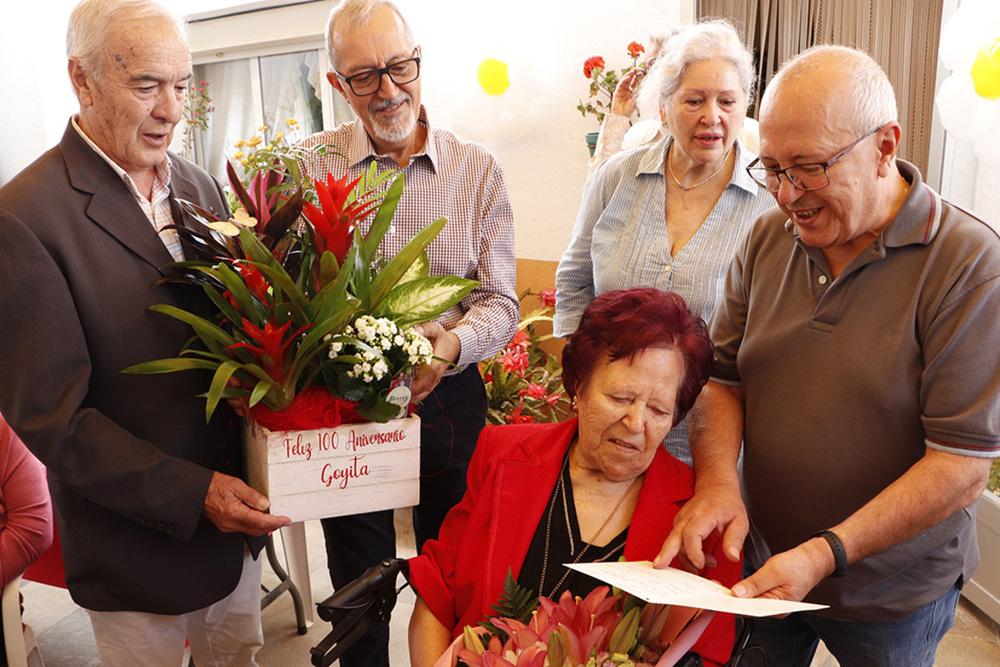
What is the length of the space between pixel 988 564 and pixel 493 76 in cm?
327

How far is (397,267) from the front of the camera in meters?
1.51

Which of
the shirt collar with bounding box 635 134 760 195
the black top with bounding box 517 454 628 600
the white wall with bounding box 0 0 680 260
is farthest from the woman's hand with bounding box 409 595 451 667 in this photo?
the white wall with bounding box 0 0 680 260

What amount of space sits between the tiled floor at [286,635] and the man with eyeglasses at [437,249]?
927mm

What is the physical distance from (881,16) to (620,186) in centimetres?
204

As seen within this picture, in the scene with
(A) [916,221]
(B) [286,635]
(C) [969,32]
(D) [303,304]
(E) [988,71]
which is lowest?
(B) [286,635]

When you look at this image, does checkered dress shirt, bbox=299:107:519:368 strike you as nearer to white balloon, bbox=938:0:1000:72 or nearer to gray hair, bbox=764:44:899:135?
gray hair, bbox=764:44:899:135

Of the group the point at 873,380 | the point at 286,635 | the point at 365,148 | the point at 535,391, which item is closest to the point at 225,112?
the point at 535,391

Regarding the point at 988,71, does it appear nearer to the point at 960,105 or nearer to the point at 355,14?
the point at 960,105

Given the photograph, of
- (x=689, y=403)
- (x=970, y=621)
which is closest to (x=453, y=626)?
(x=689, y=403)

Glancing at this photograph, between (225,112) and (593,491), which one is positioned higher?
(225,112)

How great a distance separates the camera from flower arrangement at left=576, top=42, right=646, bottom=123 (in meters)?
3.74

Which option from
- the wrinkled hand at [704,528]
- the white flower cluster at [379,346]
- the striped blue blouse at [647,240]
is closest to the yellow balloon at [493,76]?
the striped blue blouse at [647,240]

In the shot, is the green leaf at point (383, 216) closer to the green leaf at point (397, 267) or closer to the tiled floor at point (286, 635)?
the green leaf at point (397, 267)

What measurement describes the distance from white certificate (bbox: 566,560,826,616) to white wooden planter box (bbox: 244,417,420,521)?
18.9 inches
